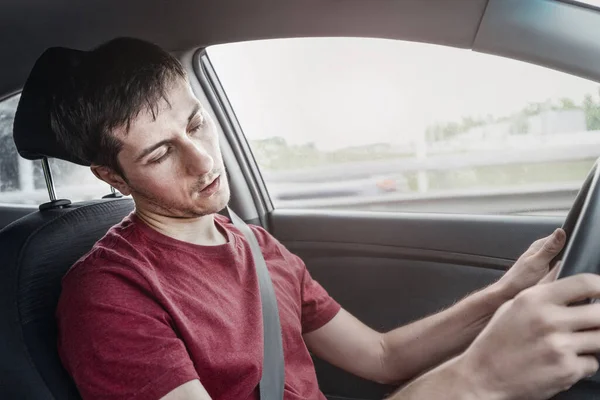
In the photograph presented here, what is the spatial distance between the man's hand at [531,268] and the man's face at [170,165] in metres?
0.61

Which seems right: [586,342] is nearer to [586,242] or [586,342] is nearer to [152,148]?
[586,242]

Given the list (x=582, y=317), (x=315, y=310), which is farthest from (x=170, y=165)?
(x=582, y=317)

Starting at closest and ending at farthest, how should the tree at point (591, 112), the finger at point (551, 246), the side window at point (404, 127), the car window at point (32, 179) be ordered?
the finger at point (551, 246), the tree at point (591, 112), the side window at point (404, 127), the car window at point (32, 179)

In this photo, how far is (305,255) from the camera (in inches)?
91.5

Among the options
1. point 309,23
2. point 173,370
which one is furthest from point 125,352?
point 309,23

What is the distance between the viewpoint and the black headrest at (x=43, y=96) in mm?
1487

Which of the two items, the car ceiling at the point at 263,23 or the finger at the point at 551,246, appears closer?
the finger at the point at 551,246

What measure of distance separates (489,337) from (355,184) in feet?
4.64

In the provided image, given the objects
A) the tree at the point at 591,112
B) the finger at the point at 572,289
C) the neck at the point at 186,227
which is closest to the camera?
the finger at the point at 572,289

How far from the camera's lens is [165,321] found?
4.22ft

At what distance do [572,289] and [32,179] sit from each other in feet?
6.88

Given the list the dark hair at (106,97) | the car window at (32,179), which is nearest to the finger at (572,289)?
the dark hair at (106,97)

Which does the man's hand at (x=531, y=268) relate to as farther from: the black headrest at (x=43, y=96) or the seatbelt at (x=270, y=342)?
the black headrest at (x=43, y=96)

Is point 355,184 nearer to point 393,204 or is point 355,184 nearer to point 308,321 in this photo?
point 393,204
